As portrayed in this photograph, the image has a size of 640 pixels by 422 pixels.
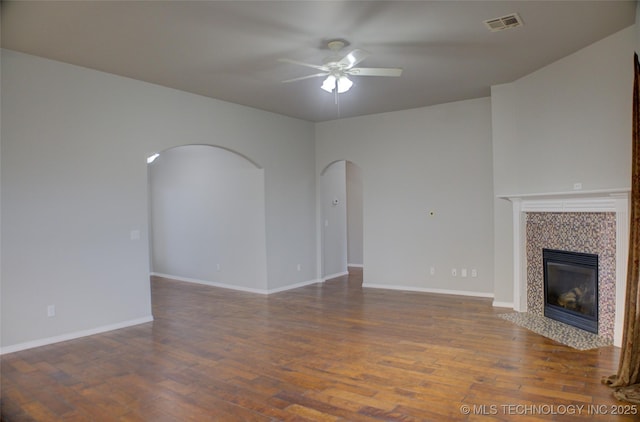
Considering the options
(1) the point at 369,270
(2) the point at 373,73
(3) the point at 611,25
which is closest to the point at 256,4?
(2) the point at 373,73

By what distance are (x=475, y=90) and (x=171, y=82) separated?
4.08 m

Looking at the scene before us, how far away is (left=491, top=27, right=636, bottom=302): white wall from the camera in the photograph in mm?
3994

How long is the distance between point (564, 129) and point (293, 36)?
317 cm

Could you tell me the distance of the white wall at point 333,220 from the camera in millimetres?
8234

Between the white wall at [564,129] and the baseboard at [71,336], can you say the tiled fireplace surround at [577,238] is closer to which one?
the white wall at [564,129]

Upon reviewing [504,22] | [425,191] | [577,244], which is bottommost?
[577,244]

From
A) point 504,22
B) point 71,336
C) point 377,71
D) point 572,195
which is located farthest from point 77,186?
point 572,195

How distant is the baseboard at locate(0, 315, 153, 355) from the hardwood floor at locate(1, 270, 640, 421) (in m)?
0.13

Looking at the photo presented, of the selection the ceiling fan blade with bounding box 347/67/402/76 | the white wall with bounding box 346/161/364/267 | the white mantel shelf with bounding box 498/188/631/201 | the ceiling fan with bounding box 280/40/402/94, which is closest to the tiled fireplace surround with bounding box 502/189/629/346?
the white mantel shelf with bounding box 498/188/631/201

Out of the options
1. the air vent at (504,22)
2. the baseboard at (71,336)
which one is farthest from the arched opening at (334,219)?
the air vent at (504,22)

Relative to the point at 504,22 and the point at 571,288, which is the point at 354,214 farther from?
the point at 504,22

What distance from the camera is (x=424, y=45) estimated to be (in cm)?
409

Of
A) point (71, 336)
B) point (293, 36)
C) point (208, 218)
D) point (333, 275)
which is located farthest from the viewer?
point (333, 275)

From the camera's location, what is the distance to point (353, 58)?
3.73 metres
